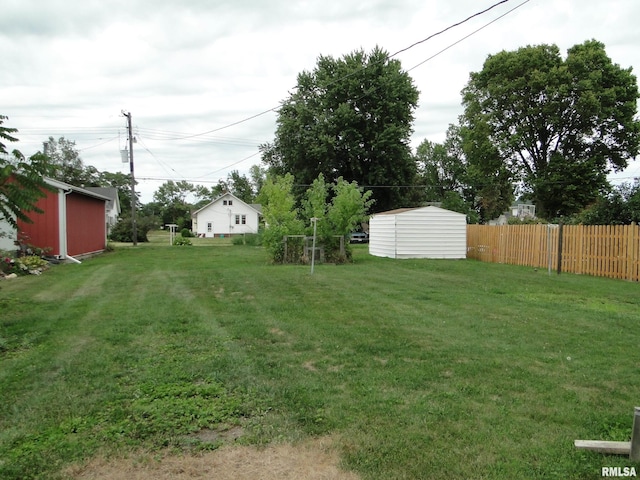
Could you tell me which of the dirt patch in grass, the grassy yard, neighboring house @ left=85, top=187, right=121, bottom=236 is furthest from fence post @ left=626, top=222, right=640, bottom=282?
neighboring house @ left=85, top=187, right=121, bottom=236

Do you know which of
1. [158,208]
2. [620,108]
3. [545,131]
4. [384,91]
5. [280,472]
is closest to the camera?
[280,472]

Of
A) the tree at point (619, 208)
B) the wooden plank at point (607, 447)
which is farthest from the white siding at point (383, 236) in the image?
the wooden plank at point (607, 447)

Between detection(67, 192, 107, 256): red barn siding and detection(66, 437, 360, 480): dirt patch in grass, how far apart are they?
18.0 metres

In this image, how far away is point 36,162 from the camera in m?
6.64

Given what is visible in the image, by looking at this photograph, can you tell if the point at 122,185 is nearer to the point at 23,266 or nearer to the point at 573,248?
the point at 23,266

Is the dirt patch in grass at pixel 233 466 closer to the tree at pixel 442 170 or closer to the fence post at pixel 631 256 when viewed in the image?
the fence post at pixel 631 256

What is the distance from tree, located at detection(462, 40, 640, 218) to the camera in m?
29.3

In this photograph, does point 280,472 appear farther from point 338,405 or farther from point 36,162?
point 36,162

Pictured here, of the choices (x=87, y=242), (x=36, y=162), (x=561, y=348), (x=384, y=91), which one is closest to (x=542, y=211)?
(x=384, y=91)

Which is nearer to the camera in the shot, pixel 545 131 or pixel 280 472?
pixel 280 472

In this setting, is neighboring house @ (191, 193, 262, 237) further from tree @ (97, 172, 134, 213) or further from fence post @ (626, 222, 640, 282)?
fence post @ (626, 222, 640, 282)

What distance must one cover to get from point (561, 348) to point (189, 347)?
4.24 metres

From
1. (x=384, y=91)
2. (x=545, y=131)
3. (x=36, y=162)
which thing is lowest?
(x=36, y=162)

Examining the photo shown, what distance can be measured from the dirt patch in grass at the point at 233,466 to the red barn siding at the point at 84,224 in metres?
18.0
